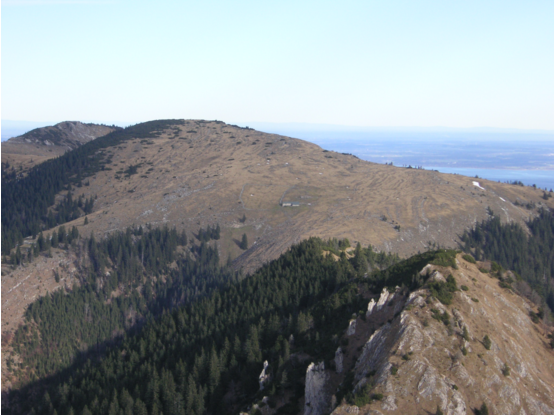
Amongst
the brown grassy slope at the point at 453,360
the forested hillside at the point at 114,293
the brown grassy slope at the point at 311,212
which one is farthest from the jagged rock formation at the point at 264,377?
the brown grassy slope at the point at 311,212

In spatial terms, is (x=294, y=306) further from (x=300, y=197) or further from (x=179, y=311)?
(x=300, y=197)

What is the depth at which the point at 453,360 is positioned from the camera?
4653 cm

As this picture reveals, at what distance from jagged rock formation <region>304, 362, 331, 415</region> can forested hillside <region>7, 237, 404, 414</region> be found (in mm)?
4015

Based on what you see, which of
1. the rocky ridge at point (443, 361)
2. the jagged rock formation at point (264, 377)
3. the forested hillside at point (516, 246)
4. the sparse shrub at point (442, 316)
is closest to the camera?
the rocky ridge at point (443, 361)

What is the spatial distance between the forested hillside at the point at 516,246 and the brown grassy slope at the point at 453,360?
100046 mm

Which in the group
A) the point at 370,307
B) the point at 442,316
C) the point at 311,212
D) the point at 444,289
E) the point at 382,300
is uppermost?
the point at 444,289

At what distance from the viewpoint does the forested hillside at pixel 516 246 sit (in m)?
152

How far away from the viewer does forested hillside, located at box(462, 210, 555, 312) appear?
151875mm

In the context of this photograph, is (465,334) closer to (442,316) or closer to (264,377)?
(442,316)

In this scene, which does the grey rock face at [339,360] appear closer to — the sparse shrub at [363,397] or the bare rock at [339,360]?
the bare rock at [339,360]

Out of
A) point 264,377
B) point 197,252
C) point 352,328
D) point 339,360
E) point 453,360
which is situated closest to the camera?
point 453,360

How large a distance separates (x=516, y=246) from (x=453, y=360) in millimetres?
134150

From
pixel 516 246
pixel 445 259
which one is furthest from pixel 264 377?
pixel 516 246

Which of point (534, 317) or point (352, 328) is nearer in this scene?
point (352, 328)
